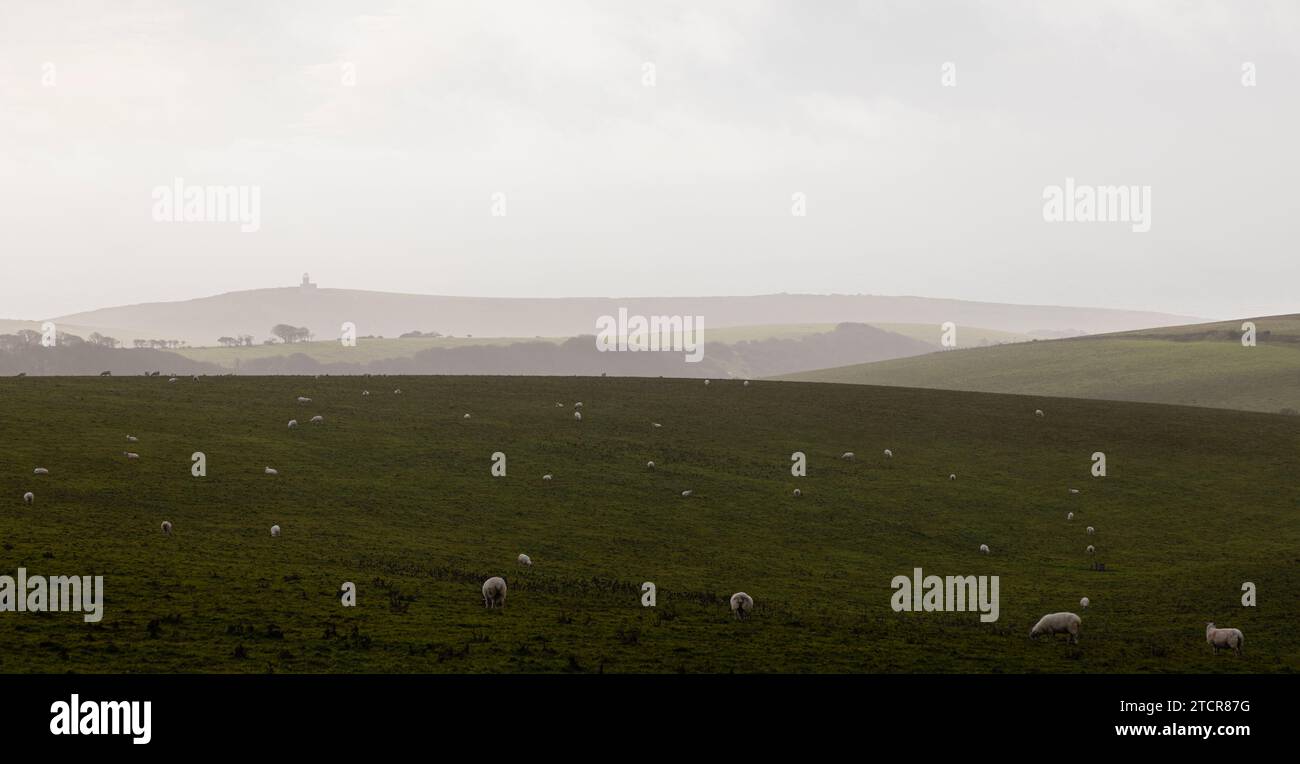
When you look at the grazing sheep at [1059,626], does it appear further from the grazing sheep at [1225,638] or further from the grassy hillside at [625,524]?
the grazing sheep at [1225,638]

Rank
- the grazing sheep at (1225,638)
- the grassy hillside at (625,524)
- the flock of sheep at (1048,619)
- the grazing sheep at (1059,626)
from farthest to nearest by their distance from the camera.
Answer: the grazing sheep at (1059,626)
the flock of sheep at (1048,619)
the grazing sheep at (1225,638)
the grassy hillside at (625,524)

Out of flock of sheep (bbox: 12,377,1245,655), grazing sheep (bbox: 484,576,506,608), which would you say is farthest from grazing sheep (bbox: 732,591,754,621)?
grazing sheep (bbox: 484,576,506,608)

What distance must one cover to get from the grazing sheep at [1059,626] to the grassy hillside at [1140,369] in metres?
81.6

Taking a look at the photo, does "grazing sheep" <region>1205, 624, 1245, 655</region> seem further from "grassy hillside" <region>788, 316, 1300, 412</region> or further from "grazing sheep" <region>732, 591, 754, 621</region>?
→ "grassy hillside" <region>788, 316, 1300, 412</region>

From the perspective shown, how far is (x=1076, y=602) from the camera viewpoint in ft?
117

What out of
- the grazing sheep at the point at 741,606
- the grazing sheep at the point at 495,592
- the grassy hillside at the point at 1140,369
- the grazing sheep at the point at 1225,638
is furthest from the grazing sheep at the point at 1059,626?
the grassy hillside at the point at 1140,369

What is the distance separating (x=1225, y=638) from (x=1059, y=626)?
13.3 ft

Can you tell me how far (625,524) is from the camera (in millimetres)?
44281

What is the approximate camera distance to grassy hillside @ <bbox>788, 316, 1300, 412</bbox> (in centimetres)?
11012

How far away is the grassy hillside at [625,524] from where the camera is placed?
26375 mm

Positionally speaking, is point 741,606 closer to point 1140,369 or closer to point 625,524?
point 625,524

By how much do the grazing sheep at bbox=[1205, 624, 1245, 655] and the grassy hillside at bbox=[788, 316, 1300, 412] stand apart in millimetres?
80262
